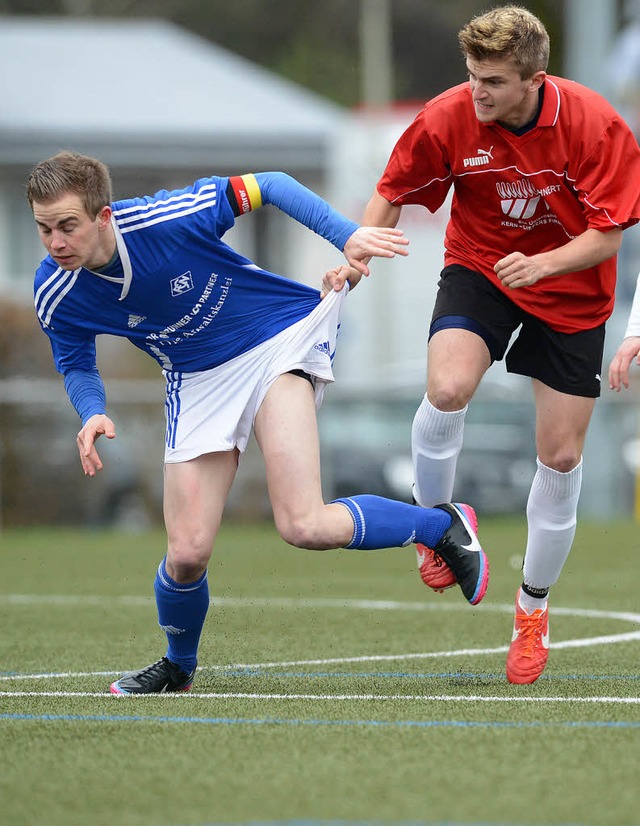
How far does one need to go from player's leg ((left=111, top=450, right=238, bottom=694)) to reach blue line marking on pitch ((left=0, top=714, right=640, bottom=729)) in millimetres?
653

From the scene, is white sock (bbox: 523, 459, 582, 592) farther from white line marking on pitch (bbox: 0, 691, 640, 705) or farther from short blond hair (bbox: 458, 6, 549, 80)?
short blond hair (bbox: 458, 6, 549, 80)

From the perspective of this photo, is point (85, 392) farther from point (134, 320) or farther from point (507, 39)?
point (507, 39)

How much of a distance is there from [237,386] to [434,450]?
3.19ft

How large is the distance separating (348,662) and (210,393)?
1440mm

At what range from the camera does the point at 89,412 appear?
5785 millimetres

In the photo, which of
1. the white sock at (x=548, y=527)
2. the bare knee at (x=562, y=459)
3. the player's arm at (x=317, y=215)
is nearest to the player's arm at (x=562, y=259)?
the player's arm at (x=317, y=215)

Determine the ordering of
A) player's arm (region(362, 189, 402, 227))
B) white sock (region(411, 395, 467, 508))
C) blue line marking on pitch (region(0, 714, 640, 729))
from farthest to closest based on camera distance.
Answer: white sock (region(411, 395, 467, 508))
player's arm (region(362, 189, 402, 227))
blue line marking on pitch (region(0, 714, 640, 729))

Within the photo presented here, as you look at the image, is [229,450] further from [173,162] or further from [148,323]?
[173,162]

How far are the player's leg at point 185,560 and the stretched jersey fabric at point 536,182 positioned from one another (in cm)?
127

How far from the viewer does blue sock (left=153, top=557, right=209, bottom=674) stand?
592 cm

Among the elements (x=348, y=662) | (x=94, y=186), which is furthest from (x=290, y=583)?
(x=94, y=186)

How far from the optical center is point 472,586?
6.00 meters

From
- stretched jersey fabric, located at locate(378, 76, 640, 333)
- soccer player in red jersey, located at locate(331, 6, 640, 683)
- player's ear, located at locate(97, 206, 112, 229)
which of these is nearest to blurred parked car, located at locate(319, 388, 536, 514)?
soccer player in red jersey, located at locate(331, 6, 640, 683)

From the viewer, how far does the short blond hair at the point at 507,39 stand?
560 cm
